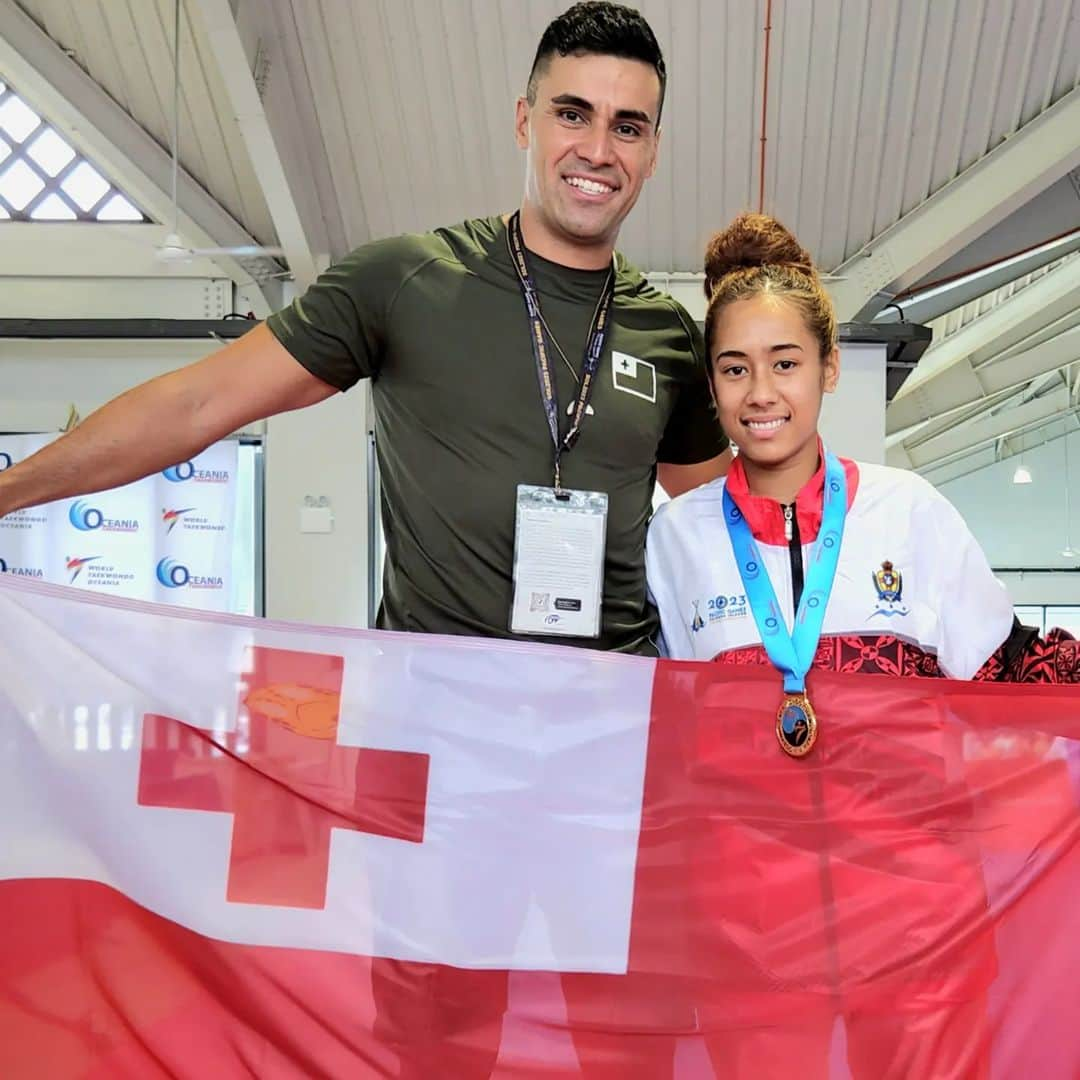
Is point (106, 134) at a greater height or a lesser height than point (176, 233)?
greater

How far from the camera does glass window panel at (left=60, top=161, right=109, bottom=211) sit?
20.2 feet

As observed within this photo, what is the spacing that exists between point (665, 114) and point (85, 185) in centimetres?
342

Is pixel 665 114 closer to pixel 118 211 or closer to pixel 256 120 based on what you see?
pixel 256 120

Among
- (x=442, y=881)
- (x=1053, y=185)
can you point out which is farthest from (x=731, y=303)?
(x=1053, y=185)

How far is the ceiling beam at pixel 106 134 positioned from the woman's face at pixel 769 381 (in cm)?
475

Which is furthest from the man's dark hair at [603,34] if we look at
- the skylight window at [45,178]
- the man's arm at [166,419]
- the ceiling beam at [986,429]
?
the ceiling beam at [986,429]

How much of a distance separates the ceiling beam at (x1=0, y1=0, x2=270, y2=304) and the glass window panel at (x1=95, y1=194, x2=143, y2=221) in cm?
10

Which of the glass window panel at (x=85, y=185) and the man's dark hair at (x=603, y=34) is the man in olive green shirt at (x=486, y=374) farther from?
the glass window panel at (x=85, y=185)

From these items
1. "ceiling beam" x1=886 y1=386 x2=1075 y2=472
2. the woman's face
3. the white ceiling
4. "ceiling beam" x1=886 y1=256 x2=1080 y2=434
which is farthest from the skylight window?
"ceiling beam" x1=886 y1=386 x2=1075 y2=472

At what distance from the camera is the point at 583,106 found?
154 cm

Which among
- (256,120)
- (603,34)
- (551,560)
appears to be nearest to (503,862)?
(551,560)

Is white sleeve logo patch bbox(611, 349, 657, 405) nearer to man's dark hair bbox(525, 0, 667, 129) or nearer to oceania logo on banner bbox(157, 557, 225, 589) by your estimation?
man's dark hair bbox(525, 0, 667, 129)

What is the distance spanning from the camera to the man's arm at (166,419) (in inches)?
53.6

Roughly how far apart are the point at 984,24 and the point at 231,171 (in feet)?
11.7
